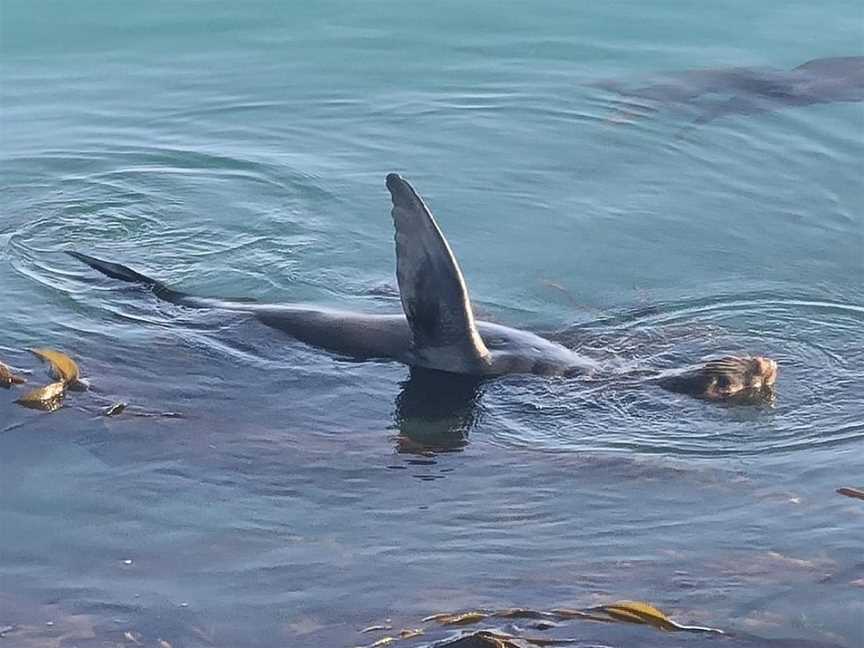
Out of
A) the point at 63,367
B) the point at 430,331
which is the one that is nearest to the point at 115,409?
the point at 63,367

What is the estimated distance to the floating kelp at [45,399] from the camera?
741 centimetres

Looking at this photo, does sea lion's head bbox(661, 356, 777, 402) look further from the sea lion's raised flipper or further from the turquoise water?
the sea lion's raised flipper

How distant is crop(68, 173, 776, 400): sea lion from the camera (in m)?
7.30

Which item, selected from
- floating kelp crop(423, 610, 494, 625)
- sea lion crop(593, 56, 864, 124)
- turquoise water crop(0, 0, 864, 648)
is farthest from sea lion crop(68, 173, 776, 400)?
sea lion crop(593, 56, 864, 124)

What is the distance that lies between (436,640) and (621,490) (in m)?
1.56

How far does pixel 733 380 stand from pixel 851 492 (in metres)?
0.94

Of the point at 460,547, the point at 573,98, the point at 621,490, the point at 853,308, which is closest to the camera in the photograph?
the point at 460,547

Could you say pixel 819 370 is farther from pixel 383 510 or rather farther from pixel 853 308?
pixel 383 510

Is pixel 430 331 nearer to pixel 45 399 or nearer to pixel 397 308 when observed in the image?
pixel 397 308

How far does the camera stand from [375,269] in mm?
9422

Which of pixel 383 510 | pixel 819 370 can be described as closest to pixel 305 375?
pixel 383 510

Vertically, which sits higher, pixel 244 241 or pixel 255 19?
pixel 255 19

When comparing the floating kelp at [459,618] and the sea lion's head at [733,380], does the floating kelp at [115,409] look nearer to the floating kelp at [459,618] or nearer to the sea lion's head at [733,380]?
the floating kelp at [459,618]

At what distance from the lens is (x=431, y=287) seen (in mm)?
7363
